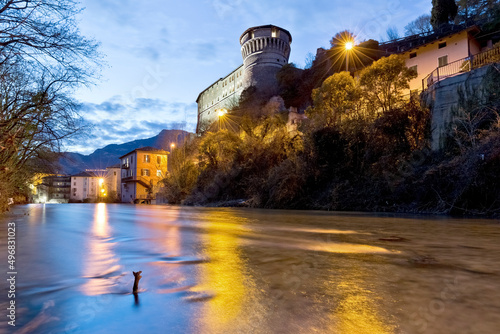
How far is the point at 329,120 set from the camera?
64.7ft

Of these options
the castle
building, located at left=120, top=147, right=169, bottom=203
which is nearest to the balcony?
building, located at left=120, top=147, right=169, bottom=203

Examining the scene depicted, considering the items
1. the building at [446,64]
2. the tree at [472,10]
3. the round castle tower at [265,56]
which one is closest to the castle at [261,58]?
the round castle tower at [265,56]

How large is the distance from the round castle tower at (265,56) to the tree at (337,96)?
30756mm

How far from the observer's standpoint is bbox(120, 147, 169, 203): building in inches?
2392

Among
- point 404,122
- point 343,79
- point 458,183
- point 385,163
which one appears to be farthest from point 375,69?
point 458,183

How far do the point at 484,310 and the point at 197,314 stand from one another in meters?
1.59

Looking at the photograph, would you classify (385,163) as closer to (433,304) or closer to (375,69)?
(375,69)

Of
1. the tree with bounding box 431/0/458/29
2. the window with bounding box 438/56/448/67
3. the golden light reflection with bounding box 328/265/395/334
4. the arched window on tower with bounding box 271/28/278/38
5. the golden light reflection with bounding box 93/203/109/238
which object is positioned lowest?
the golden light reflection with bounding box 93/203/109/238

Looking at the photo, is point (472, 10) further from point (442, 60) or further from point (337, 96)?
point (337, 96)

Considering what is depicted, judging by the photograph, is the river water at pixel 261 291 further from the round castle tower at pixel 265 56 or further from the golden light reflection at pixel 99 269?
the round castle tower at pixel 265 56

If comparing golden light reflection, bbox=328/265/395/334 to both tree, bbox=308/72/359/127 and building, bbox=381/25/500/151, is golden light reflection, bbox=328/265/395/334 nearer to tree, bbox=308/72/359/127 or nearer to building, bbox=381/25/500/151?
building, bbox=381/25/500/151

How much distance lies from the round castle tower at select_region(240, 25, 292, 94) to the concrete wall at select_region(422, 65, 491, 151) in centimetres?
4091

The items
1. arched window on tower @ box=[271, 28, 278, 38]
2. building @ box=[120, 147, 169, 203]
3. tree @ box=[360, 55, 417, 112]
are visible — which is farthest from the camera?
building @ box=[120, 147, 169, 203]

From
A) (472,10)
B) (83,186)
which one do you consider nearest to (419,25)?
(472,10)
